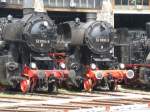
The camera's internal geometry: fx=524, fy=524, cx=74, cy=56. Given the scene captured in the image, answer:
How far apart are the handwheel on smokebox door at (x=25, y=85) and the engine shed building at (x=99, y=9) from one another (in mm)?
17020

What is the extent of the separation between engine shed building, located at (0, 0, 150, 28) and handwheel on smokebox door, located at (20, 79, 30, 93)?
670 inches

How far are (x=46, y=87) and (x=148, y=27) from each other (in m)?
5.55

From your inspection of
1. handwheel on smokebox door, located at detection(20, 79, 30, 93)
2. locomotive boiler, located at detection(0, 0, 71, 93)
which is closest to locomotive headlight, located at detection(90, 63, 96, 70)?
locomotive boiler, located at detection(0, 0, 71, 93)

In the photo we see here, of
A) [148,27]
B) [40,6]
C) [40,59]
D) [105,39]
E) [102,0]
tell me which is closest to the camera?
[40,59]

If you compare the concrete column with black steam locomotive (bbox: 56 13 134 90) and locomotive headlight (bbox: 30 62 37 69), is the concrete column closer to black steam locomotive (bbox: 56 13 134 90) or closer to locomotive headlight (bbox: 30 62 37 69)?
black steam locomotive (bbox: 56 13 134 90)

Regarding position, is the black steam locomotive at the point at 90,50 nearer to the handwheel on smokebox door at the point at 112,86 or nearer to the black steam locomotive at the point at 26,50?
the handwheel on smokebox door at the point at 112,86

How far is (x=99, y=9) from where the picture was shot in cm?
3884

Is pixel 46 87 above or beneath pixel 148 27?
beneath

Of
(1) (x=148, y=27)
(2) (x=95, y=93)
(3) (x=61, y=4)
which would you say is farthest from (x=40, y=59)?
(3) (x=61, y=4)

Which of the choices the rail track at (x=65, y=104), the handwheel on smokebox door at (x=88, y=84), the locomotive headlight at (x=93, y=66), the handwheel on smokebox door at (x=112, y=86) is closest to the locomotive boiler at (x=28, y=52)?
the rail track at (x=65, y=104)

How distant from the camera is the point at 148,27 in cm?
2286

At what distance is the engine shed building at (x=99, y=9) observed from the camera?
36875mm

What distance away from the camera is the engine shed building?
36875 millimetres

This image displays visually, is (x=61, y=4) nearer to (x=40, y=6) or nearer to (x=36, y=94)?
(x=40, y=6)
